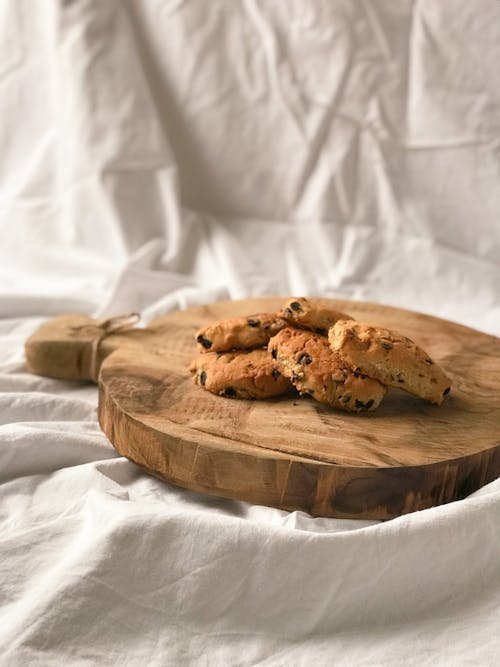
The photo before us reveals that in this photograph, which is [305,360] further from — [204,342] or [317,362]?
[204,342]

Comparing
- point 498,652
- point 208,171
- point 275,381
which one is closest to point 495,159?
point 208,171

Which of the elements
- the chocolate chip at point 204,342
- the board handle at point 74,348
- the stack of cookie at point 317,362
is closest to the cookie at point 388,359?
the stack of cookie at point 317,362

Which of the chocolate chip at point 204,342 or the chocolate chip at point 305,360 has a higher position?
the chocolate chip at point 305,360

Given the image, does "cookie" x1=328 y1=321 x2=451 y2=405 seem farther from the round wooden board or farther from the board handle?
the board handle

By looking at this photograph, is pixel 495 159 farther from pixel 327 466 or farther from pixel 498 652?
pixel 498 652

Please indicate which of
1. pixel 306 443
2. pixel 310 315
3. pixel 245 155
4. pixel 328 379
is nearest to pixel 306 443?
pixel 306 443

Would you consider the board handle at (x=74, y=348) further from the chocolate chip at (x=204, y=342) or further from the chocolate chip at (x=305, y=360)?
the chocolate chip at (x=305, y=360)

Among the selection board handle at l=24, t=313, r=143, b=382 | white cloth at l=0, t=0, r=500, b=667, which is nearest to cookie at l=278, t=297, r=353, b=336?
board handle at l=24, t=313, r=143, b=382
